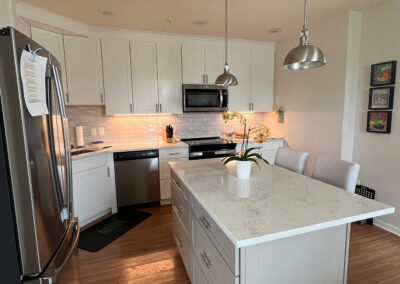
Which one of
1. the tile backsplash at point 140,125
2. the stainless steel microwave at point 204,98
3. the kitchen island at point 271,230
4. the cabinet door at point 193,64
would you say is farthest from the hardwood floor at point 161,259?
the cabinet door at point 193,64

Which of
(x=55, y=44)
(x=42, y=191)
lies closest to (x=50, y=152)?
(x=42, y=191)

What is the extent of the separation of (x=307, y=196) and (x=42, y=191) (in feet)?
4.81

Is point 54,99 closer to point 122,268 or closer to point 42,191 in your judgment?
point 42,191

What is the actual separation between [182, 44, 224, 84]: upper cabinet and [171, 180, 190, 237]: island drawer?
85.7 inches

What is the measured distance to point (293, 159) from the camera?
235 cm

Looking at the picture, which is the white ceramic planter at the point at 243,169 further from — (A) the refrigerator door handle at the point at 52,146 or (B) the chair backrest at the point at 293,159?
(A) the refrigerator door handle at the point at 52,146

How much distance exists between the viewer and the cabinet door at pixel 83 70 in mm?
3136

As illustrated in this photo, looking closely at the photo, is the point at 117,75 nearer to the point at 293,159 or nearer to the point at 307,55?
the point at 293,159

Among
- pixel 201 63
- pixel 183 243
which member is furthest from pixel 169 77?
pixel 183 243

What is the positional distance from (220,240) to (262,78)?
362 centimetres

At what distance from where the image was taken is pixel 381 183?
277 cm

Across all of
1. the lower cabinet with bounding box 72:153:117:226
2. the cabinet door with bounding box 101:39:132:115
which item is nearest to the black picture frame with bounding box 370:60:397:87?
the cabinet door with bounding box 101:39:132:115

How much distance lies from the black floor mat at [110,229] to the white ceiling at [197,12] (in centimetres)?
262

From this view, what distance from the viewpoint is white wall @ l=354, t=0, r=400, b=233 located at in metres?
2.55
